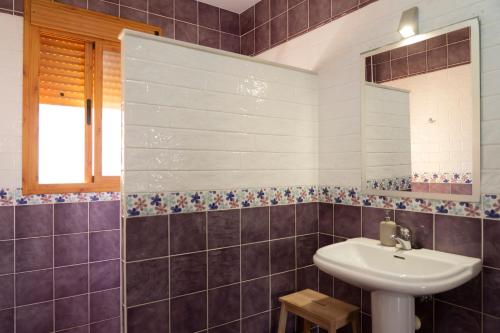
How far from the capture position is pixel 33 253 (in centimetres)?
215

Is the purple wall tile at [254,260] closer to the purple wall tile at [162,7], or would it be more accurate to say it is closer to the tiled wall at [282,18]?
the tiled wall at [282,18]

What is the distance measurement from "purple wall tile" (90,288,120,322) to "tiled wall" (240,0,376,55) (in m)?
2.15

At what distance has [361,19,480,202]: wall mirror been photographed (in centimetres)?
153

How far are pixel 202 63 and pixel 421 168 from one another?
4.00ft

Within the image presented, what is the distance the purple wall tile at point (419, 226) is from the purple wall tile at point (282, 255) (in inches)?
26.3

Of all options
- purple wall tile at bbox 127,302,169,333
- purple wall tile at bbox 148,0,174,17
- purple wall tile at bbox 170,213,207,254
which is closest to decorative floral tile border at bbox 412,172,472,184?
purple wall tile at bbox 170,213,207,254

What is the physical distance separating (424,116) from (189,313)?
152 cm

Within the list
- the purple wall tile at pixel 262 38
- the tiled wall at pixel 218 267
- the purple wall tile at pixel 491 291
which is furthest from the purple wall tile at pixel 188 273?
the purple wall tile at pixel 262 38

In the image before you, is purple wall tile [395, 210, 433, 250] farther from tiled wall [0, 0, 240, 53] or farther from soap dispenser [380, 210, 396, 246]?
tiled wall [0, 0, 240, 53]

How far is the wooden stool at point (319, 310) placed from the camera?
171cm

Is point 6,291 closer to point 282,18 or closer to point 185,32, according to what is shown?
point 185,32

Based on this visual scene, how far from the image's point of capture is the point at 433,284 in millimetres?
1239

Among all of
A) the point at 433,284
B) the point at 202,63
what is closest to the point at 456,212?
the point at 433,284

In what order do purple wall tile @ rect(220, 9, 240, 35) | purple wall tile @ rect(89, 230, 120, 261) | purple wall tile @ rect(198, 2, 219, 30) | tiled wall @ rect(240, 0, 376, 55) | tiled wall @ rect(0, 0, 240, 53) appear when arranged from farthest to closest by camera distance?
purple wall tile @ rect(220, 9, 240, 35)
purple wall tile @ rect(198, 2, 219, 30)
tiled wall @ rect(0, 0, 240, 53)
purple wall tile @ rect(89, 230, 120, 261)
tiled wall @ rect(240, 0, 376, 55)
